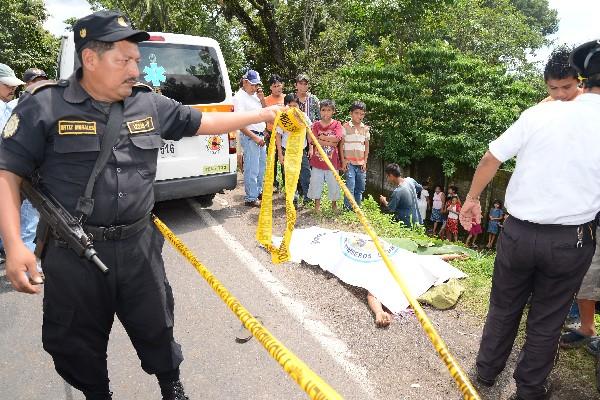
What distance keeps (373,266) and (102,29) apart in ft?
9.76

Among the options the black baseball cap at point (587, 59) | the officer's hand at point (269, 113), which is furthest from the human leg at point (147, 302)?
the black baseball cap at point (587, 59)

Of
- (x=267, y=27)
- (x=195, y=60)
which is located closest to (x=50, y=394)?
(x=195, y=60)

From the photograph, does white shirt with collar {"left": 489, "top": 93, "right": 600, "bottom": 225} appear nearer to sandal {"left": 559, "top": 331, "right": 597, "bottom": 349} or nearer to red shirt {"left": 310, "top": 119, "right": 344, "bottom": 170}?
sandal {"left": 559, "top": 331, "right": 597, "bottom": 349}

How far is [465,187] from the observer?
42.7ft

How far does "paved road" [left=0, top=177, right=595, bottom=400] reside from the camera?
112 inches

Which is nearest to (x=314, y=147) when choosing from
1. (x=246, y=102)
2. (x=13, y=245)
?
(x=246, y=102)

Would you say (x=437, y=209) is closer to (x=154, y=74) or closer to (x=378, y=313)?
(x=154, y=74)

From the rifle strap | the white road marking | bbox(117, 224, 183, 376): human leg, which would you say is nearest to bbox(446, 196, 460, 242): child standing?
the white road marking

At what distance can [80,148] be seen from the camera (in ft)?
6.48

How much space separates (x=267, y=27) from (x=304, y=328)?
56.8ft

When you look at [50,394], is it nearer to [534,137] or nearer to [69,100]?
[69,100]

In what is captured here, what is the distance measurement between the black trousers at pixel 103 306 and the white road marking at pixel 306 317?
120 cm

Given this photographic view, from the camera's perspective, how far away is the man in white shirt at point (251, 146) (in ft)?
21.4

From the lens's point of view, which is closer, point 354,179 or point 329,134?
point 329,134
